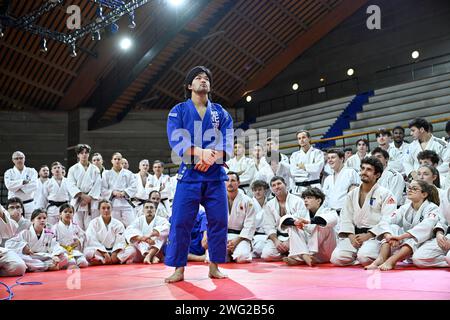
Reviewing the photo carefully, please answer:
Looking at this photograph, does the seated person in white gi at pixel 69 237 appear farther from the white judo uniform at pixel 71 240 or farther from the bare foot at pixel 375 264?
the bare foot at pixel 375 264

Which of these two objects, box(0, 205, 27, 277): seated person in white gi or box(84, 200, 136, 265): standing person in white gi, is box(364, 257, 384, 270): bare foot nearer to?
box(84, 200, 136, 265): standing person in white gi

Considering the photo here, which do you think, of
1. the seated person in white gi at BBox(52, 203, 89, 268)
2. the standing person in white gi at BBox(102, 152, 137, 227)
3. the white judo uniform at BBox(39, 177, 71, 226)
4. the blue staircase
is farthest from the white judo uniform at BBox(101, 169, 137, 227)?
the blue staircase

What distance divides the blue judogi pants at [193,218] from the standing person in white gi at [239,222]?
206 cm

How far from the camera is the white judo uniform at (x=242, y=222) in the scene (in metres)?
5.43

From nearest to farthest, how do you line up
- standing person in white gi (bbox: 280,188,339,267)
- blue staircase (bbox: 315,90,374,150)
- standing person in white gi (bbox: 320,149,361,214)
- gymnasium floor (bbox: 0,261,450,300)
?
gymnasium floor (bbox: 0,261,450,300) < standing person in white gi (bbox: 280,188,339,267) < standing person in white gi (bbox: 320,149,361,214) < blue staircase (bbox: 315,90,374,150)

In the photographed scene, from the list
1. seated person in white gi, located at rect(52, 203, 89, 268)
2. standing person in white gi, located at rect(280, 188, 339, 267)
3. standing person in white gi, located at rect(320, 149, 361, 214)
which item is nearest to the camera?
standing person in white gi, located at rect(280, 188, 339, 267)

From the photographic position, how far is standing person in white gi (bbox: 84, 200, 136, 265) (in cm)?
582

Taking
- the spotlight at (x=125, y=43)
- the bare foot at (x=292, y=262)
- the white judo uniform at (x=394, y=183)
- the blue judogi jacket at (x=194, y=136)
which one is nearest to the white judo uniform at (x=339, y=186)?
the white judo uniform at (x=394, y=183)

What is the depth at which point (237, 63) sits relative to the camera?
15594 mm

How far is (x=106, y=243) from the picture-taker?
6074 millimetres

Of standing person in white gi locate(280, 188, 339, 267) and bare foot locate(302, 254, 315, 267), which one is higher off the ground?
standing person in white gi locate(280, 188, 339, 267)

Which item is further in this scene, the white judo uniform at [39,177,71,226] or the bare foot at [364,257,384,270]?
the white judo uniform at [39,177,71,226]

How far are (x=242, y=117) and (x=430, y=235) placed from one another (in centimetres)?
→ 1282
